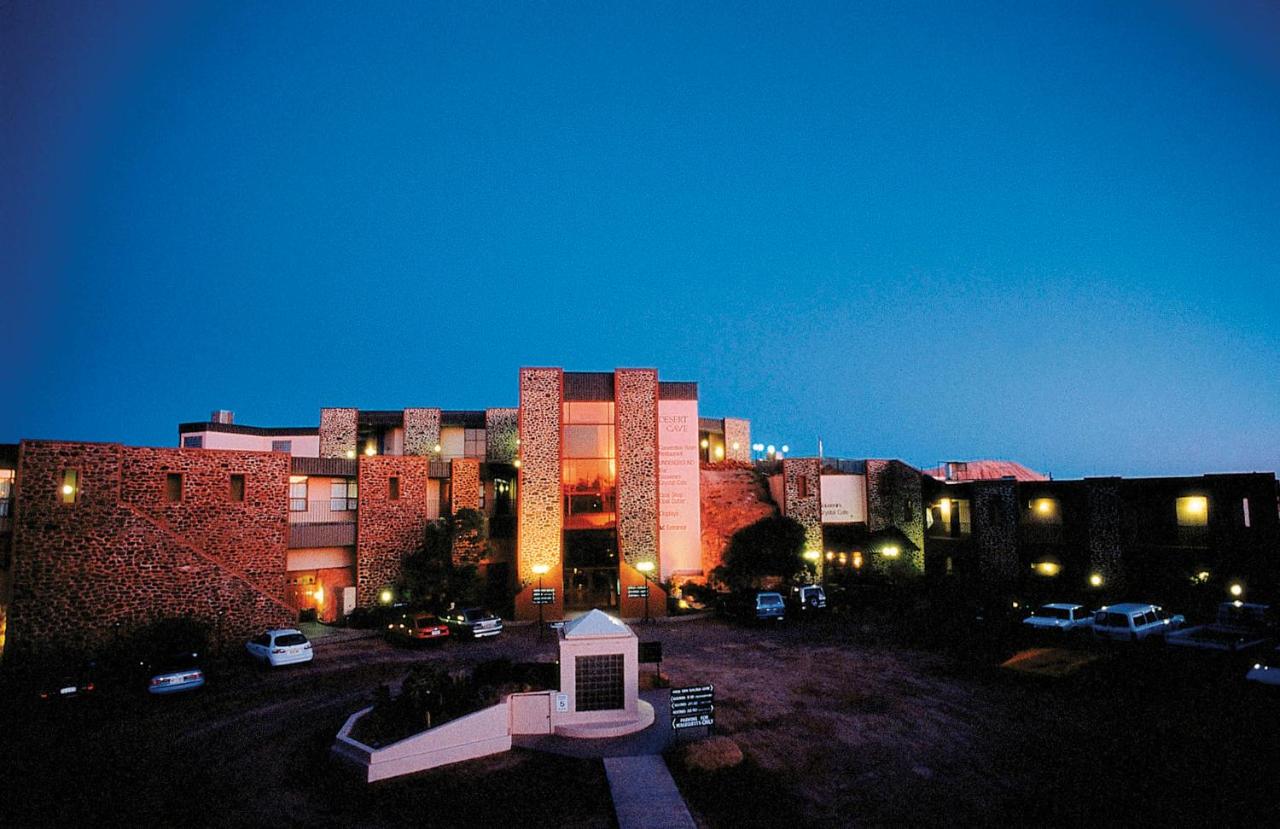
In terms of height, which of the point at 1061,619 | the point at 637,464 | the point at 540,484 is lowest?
the point at 1061,619

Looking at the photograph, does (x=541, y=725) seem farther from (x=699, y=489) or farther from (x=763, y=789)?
(x=699, y=489)

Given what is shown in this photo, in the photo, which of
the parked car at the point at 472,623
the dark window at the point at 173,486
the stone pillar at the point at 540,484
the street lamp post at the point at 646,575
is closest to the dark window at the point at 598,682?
the parked car at the point at 472,623

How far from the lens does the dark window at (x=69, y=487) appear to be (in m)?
21.4

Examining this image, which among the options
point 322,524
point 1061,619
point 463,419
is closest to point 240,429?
point 463,419

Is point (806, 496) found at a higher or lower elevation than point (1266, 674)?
higher

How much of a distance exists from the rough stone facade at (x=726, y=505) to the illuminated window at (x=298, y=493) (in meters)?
19.5

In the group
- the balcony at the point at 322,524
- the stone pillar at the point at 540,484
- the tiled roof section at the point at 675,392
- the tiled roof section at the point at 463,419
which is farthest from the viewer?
the tiled roof section at the point at 463,419

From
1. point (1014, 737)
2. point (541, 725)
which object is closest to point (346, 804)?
point (541, 725)

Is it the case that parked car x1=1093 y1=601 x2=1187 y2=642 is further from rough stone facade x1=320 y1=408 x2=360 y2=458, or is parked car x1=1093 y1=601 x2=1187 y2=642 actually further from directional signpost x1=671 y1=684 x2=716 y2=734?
rough stone facade x1=320 y1=408 x2=360 y2=458

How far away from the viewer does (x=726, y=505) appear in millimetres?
36375

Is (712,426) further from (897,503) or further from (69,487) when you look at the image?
(69,487)

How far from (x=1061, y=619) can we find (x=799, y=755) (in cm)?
1525

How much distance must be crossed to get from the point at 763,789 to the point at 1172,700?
11.4 meters

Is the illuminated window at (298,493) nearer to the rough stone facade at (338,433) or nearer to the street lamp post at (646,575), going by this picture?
the rough stone facade at (338,433)
